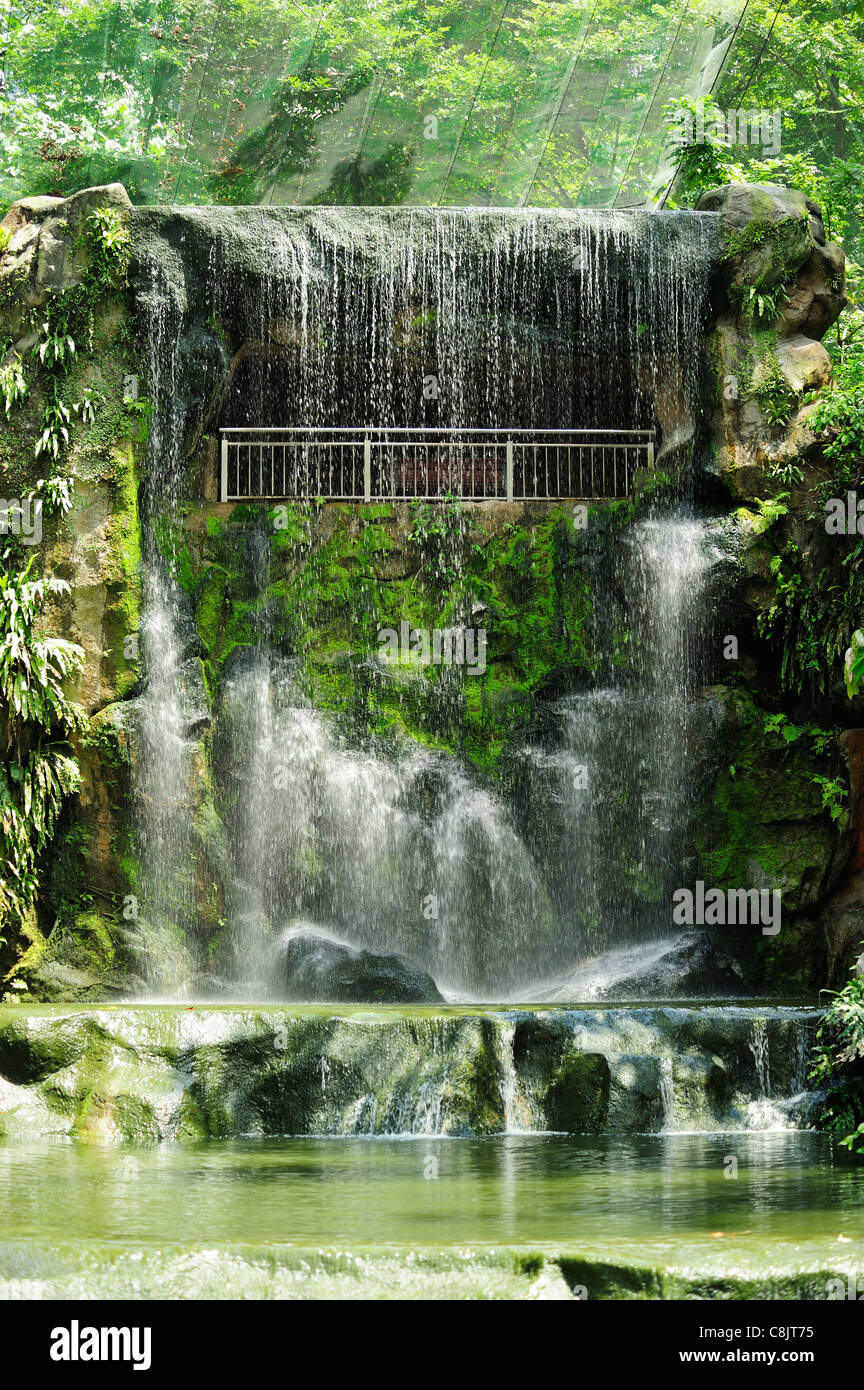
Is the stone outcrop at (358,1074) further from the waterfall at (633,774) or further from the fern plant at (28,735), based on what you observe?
the waterfall at (633,774)

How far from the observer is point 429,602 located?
14930 mm

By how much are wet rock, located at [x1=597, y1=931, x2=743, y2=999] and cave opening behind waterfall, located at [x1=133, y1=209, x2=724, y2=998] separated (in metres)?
1.16

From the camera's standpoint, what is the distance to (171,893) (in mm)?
13336

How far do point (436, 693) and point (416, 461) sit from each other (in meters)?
3.68

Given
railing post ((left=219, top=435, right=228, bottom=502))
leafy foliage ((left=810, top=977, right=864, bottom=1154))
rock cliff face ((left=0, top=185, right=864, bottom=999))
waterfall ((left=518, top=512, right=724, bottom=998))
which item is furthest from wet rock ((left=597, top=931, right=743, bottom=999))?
railing post ((left=219, top=435, right=228, bottom=502))

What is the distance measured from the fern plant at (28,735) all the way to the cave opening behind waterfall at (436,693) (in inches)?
37.2

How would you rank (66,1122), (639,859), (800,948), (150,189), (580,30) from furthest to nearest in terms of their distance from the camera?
(150,189) < (580,30) < (639,859) < (800,948) < (66,1122)

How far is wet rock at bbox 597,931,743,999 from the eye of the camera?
39.4 feet

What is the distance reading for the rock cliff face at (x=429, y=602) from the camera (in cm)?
1312

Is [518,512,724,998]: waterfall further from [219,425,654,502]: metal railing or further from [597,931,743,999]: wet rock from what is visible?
→ [219,425,654,502]: metal railing

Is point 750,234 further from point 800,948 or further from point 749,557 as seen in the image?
point 800,948

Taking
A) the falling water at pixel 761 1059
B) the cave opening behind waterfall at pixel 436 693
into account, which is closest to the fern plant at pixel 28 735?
the cave opening behind waterfall at pixel 436 693

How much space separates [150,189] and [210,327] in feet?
28.6

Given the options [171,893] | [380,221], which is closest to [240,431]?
[380,221]
